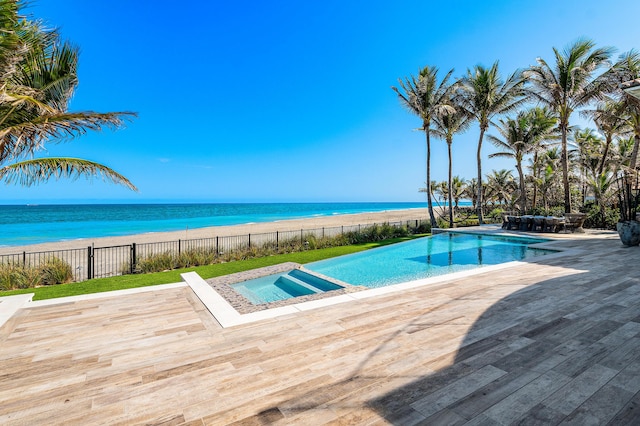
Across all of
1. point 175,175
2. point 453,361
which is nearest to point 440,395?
point 453,361

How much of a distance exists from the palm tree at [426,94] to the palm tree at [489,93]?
123 cm

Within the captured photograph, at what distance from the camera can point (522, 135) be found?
18969 mm

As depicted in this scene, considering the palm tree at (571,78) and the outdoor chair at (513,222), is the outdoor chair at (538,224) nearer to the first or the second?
the outdoor chair at (513,222)

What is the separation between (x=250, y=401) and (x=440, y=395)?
4.68 feet

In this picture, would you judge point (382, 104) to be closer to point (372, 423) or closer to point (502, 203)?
point (502, 203)

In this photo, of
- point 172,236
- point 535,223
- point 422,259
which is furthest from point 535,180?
point 172,236

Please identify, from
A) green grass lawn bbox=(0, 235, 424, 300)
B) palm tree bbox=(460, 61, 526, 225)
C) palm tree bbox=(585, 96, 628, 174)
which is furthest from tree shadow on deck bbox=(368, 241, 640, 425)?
palm tree bbox=(460, 61, 526, 225)

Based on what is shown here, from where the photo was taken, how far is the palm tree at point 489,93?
16391 mm

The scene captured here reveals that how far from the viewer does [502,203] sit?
30.3 meters

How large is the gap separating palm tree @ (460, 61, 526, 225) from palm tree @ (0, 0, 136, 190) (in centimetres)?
1762

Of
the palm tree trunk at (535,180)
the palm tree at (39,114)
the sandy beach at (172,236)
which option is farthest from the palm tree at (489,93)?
the palm tree at (39,114)

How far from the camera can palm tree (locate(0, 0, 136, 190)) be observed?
439cm

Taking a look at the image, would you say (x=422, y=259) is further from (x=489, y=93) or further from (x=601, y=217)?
(x=489, y=93)

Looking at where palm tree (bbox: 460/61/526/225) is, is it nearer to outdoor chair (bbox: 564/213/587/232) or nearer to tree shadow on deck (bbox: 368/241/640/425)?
outdoor chair (bbox: 564/213/587/232)
